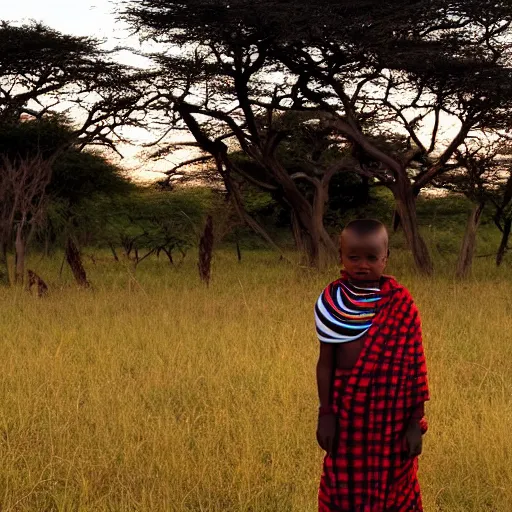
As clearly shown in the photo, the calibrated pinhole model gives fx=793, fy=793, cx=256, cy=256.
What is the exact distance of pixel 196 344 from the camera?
6.64m

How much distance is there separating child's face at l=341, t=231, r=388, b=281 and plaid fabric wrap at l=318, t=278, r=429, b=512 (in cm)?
7

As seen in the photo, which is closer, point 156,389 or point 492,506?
point 492,506

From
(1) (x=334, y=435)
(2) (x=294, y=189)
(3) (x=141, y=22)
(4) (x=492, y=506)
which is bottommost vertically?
(4) (x=492, y=506)

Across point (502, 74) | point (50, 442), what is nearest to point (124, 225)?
point (502, 74)

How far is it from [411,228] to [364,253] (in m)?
11.2

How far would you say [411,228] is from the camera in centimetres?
1320

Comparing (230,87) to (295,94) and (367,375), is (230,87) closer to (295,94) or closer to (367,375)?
(295,94)

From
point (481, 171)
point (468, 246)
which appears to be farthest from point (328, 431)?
point (481, 171)

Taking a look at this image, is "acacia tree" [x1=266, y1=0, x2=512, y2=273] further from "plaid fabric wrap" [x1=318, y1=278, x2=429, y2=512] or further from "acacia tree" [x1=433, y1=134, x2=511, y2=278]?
"plaid fabric wrap" [x1=318, y1=278, x2=429, y2=512]

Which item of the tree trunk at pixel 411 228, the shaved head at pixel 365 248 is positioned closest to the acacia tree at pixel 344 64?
the tree trunk at pixel 411 228

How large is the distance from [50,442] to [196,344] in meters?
2.74

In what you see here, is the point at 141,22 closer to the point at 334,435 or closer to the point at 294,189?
the point at 294,189

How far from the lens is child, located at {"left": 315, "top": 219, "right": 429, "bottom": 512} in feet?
7.34

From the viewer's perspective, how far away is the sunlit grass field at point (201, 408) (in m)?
3.38
